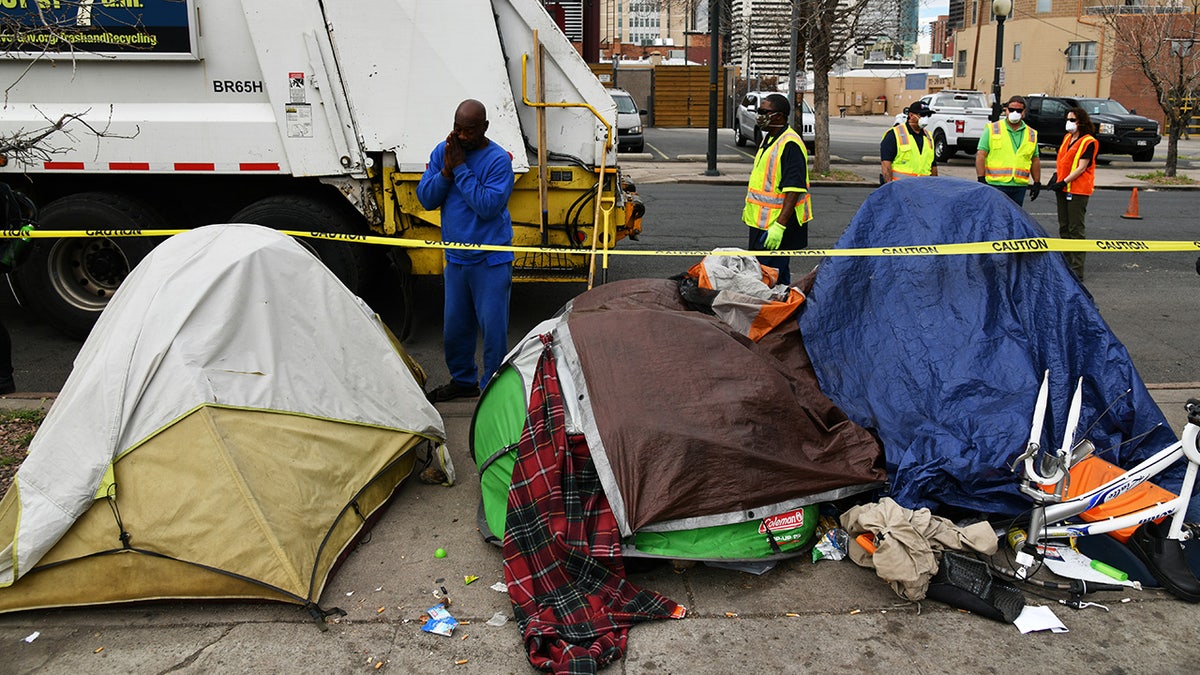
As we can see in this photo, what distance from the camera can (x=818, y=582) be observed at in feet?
12.3

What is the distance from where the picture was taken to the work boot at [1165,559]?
11.8 ft

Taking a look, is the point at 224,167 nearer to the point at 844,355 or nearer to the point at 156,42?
the point at 156,42

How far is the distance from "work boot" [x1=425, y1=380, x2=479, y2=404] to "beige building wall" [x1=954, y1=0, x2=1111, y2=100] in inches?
1430

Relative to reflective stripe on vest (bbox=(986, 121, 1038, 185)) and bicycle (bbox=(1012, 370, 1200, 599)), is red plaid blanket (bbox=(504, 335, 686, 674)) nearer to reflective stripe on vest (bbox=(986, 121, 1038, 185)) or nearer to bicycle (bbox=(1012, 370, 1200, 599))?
bicycle (bbox=(1012, 370, 1200, 599))

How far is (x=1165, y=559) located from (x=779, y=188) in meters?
3.60

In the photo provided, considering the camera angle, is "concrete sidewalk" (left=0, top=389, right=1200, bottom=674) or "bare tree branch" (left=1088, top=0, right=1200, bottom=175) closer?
"concrete sidewalk" (left=0, top=389, right=1200, bottom=674)

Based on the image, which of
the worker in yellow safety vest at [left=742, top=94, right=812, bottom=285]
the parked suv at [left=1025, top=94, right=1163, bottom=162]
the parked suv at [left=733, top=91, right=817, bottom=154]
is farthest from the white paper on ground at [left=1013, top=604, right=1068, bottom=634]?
the parked suv at [left=1025, top=94, right=1163, bottom=162]

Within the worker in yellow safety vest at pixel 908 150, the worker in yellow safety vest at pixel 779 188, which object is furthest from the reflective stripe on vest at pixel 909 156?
the worker in yellow safety vest at pixel 779 188

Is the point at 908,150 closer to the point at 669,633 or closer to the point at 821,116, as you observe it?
the point at 669,633

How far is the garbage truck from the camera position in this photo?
6.19 meters

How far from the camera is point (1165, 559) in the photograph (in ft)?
12.2

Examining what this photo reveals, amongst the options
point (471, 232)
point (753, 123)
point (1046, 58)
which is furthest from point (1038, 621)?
point (1046, 58)

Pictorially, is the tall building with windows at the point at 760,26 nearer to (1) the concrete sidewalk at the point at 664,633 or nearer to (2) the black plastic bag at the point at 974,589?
(2) the black plastic bag at the point at 974,589

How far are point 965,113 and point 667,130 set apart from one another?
14284 millimetres
